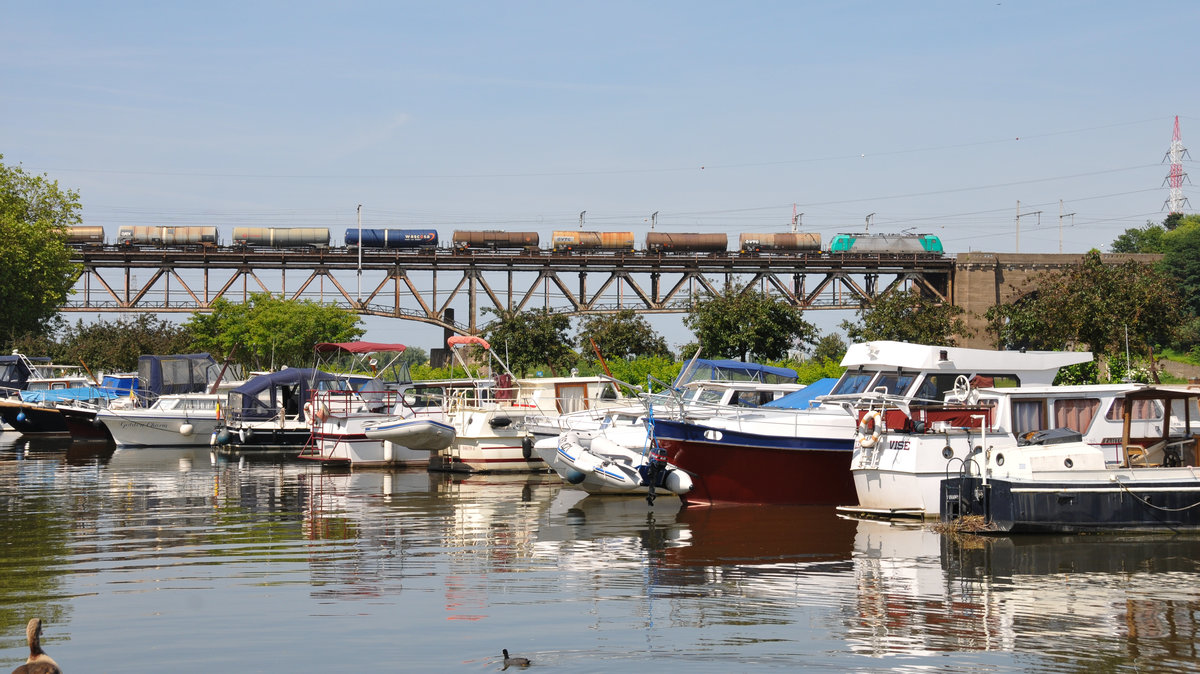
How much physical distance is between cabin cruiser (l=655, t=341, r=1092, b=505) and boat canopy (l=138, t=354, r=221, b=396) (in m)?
31.4

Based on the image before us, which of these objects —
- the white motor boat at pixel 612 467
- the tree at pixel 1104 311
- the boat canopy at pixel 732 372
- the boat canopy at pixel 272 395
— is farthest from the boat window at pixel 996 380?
the boat canopy at pixel 272 395

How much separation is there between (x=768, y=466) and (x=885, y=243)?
211ft

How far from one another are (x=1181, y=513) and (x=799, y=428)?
6921 millimetres

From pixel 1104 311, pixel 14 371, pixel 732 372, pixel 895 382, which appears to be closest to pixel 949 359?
pixel 895 382

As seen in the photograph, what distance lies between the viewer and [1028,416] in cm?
2122

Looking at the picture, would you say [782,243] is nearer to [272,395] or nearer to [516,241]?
[516,241]

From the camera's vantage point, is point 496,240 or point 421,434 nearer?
point 421,434

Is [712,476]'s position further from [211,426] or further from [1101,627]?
[211,426]

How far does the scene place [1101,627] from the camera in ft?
40.3

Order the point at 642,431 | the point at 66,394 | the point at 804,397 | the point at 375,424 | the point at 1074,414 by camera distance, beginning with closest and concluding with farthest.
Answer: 1. the point at 1074,414
2. the point at 804,397
3. the point at 642,431
4. the point at 375,424
5. the point at 66,394

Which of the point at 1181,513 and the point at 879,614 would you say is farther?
the point at 1181,513

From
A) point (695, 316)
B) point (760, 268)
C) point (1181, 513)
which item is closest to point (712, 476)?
point (1181, 513)

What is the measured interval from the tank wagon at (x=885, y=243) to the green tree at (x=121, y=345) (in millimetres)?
43865

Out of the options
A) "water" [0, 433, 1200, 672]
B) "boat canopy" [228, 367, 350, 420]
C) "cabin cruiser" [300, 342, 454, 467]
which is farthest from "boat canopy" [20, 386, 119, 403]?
"water" [0, 433, 1200, 672]
